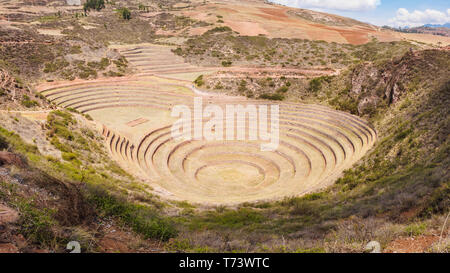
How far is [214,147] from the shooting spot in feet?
85.5

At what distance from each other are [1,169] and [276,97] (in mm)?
29989

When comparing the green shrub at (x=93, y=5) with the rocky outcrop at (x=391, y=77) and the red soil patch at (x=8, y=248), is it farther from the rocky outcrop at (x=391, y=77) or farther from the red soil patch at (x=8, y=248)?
the red soil patch at (x=8, y=248)

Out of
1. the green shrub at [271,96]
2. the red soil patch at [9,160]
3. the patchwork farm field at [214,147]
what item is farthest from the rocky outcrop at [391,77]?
the red soil patch at [9,160]

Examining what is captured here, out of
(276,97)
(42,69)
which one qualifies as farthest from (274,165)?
(42,69)

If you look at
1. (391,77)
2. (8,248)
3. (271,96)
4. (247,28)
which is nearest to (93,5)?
(247,28)

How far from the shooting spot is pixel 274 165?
77.8ft

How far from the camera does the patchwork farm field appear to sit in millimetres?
19000

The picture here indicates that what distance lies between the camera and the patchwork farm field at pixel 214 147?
19000 millimetres

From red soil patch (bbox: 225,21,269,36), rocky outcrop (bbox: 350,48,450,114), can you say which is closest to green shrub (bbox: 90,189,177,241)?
rocky outcrop (bbox: 350,48,450,114)

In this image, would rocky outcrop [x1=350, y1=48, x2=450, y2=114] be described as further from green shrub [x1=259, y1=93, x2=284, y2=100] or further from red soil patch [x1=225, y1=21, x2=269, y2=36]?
red soil patch [x1=225, y1=21, x2=269, y2=36]

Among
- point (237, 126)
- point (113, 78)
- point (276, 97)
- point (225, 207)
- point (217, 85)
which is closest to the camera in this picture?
point (225, 207)

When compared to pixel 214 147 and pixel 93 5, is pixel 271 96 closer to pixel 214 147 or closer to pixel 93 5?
pixel 214 147
